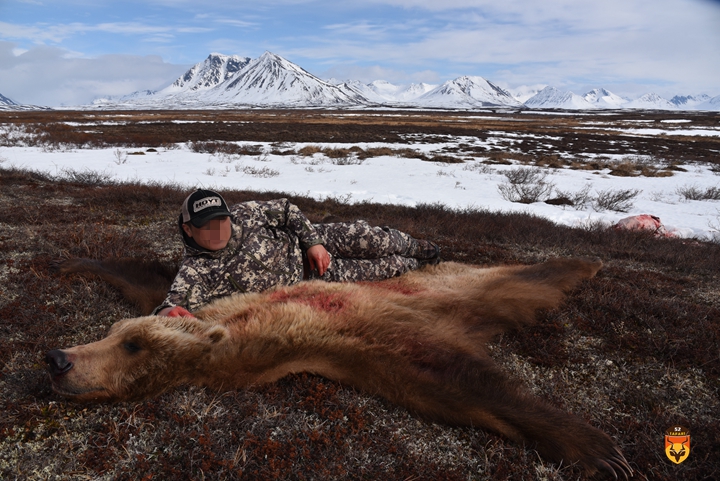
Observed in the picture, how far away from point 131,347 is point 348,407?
1343 mm

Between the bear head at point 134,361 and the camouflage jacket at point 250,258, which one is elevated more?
the camouflage jacket at point 250,258

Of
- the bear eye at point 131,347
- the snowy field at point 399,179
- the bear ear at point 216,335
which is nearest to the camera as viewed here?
the bear eye at point 131,347

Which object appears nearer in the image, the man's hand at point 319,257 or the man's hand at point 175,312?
the man's hand at point 175,312

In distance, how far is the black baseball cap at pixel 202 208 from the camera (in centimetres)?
289

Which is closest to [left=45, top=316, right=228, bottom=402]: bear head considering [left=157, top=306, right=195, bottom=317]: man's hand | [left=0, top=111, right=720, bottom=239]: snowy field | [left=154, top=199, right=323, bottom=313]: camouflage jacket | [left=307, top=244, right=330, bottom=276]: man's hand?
[left=157, top=306, right=195, bottom=317]: man's hand

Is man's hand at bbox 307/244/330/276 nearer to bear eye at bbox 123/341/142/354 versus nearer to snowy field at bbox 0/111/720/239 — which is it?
bear eye at bbox 123/341/142/354

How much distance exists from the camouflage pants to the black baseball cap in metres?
1.13

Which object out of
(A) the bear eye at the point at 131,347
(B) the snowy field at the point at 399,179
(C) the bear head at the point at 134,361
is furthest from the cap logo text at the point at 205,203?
(B) the snowy field at the point at 399,179

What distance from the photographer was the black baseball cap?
9.48 ft

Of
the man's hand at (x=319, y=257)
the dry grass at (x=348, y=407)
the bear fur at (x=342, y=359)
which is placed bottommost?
the dry grass at (x=348, y=407)

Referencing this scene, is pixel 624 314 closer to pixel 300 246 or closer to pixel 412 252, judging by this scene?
pixel 412 252

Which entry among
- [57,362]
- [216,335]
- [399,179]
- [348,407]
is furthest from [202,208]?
[399,179]

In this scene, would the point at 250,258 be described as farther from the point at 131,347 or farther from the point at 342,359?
the point at 342,359

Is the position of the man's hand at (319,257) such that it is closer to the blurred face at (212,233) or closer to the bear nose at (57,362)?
the blurred face at (212,233)
